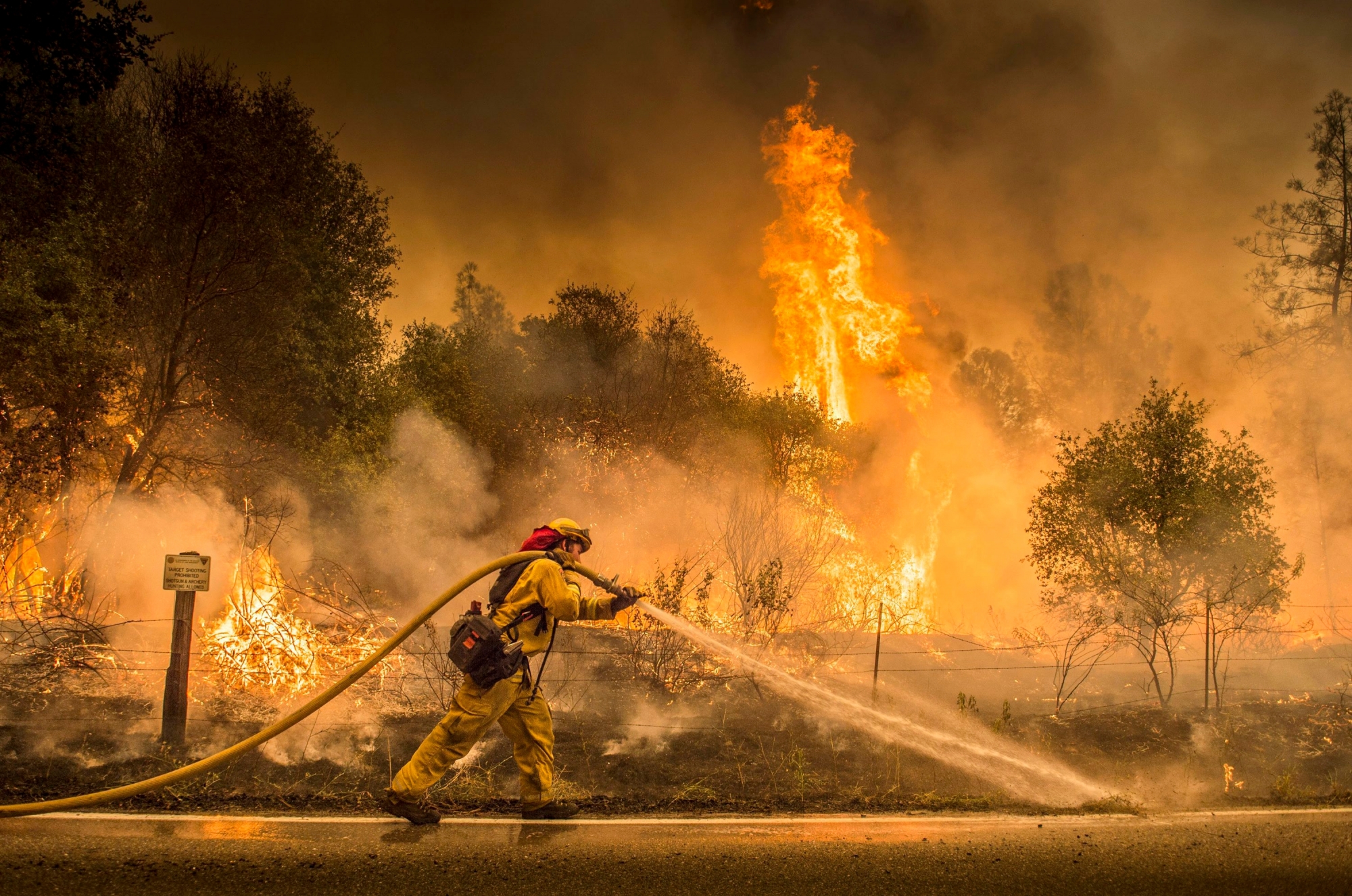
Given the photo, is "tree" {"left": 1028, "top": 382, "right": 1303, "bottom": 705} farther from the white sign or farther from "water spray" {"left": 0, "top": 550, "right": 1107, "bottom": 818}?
the white sign

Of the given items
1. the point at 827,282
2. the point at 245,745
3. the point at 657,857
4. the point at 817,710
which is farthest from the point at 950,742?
the point at 827,282

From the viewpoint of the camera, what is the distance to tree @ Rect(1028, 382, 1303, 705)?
1101cm

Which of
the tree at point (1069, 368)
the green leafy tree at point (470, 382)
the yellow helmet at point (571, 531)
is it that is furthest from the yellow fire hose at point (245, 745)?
the tree at point (1069, 368)

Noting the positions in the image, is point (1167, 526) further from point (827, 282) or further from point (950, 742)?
point (827, 282)

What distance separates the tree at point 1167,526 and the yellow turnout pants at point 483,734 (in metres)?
8.60

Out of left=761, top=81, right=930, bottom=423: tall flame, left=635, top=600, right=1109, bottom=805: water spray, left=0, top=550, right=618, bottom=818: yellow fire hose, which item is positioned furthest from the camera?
left=761, top=81, right=930, bottom=423: tall flame

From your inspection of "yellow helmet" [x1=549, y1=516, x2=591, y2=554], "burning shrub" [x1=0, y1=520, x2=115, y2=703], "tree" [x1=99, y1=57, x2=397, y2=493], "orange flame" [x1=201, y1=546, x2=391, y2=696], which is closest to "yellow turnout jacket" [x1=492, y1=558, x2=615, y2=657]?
"yellow helmet" [x1=549, y1=516, x2=591, y2=554]

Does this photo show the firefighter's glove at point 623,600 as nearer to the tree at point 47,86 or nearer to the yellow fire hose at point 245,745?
the yellow fire hose at point 245,745

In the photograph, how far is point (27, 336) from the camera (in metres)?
11.0

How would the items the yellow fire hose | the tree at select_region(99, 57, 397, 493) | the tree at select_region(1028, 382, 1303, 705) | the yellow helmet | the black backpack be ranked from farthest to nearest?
the tree at select_region(99, 57, 397, 493), the tree at select_region(1028, 382, 1303, 705), the yellow helmet, the black backpack, the yellow fire hose

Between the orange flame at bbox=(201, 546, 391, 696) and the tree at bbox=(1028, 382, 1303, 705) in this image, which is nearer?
the orange flame at bbox=(201, 546, 391, 696)

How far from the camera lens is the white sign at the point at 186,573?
6695 millimetres

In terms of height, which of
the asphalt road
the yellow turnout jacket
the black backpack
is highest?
the yellow turnout jacket

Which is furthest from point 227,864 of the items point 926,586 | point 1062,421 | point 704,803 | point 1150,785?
point 1062,421
